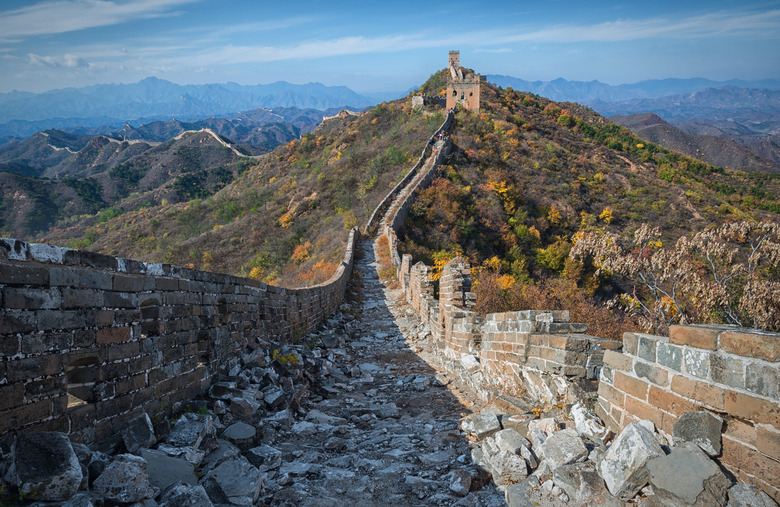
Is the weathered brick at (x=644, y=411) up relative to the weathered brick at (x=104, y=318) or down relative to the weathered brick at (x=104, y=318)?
down

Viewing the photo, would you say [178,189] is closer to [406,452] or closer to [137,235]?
[137,235]

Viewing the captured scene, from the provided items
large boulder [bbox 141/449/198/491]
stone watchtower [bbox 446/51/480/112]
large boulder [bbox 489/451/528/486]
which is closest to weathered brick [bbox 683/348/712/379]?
large boulder [bbox 489/451/528/486]

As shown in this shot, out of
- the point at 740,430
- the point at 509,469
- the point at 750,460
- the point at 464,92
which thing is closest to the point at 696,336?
the point at 740,430

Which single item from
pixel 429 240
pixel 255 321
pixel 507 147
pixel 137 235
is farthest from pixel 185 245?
pixel 255 321

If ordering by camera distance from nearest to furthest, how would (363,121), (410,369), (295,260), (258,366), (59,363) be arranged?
(59,363)
(258,366)
(410,369)
(295,260)
(363,121)

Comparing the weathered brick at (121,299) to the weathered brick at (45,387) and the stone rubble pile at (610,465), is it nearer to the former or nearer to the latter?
the weathered brick at (45,387)

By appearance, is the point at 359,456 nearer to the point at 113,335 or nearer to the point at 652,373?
the point at 113,335

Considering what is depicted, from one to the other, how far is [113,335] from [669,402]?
3.72m

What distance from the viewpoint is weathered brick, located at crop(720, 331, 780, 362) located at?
6.71 ft

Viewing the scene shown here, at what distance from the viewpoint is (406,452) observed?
389 centimetres

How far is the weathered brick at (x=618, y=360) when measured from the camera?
119 inches

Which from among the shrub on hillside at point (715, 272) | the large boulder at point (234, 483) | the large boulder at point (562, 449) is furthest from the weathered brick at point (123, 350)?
the shrub on hillside at point (715, 272)

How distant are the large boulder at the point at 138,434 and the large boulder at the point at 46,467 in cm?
73

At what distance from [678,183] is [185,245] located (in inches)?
1758
